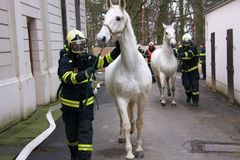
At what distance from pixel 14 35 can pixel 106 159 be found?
5.39 meters

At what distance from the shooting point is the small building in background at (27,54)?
983cm

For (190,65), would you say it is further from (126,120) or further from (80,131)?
(80,131)

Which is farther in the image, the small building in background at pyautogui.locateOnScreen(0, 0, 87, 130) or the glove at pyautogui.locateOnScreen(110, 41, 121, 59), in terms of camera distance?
the small building in background at pyautogui.locateOnScreen(0, 0, 87, 130)

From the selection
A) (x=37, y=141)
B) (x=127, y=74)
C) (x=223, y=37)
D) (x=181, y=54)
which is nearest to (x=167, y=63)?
(x=181, y=54)

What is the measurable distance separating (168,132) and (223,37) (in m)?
6.32

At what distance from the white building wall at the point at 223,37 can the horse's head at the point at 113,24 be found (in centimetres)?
649

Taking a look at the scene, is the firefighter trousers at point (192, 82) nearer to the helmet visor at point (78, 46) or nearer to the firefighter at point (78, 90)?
the firefighter at point (78, 90)

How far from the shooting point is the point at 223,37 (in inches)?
541

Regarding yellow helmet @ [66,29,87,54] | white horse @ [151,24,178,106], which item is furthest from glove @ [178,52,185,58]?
yellow helmet @ [66,29,87,54]

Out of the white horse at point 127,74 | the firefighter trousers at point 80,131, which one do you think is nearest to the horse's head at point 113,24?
the white horse at point 127,74

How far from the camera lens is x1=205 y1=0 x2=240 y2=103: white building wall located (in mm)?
11820

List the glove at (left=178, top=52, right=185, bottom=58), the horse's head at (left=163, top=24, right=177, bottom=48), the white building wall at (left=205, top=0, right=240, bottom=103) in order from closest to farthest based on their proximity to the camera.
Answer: the horse's head at (left=163, top=24, right=177, bottom=48)
the glove at (left=178, top=52, right=185, bottom=58)
the white building wall at (left=205, top=0, right=240, bottom=103)

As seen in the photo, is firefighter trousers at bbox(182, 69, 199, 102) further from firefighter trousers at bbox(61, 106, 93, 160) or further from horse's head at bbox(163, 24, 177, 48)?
firefighter trousers at bbox(61, 106, 93, 160)

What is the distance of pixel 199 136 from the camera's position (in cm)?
809
